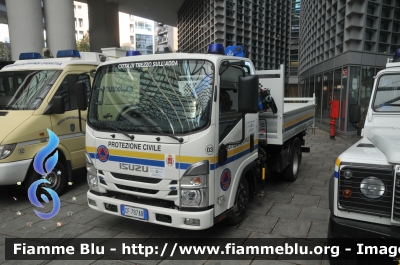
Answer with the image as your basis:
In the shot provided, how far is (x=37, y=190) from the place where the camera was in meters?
5.43

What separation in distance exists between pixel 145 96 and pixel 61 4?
9.67 metres

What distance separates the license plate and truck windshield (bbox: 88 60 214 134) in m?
0.92

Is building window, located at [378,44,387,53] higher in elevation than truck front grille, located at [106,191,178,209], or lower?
higher

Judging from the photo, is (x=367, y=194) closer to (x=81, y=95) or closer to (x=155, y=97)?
(x=155, y=97)

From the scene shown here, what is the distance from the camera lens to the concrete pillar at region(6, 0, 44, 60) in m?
10.6

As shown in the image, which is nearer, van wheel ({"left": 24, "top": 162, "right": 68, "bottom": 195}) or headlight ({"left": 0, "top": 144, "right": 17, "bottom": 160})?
headlight ({"left": 0, "top": 144, "right": 17, "bottom": 160})

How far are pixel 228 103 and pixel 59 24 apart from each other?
9.90 m

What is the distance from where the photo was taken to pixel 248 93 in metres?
3.49

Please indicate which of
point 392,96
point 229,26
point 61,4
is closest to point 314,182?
point 392,96

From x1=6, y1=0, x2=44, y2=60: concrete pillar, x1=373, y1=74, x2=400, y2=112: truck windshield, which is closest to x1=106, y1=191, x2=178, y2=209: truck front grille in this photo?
x1=373, y1=74, x2=400, y2=112: truck windshield

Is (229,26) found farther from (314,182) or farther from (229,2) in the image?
(314,182)

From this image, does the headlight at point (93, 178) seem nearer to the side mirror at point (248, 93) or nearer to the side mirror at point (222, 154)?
the side mirror at point (222, 154)

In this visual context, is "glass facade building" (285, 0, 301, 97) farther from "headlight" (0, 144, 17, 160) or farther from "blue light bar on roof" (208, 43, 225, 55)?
"headlight" (0, 144, 17, 160)

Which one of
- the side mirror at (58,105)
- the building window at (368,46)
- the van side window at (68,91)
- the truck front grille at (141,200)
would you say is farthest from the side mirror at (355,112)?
the building window at (368,46)
